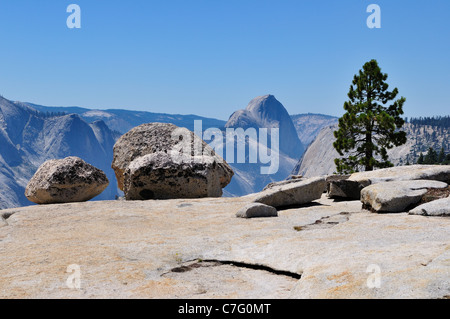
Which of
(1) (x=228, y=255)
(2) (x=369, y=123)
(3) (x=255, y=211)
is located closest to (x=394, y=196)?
(3) (x=255, y=211)

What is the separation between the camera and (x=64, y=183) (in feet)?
61.4

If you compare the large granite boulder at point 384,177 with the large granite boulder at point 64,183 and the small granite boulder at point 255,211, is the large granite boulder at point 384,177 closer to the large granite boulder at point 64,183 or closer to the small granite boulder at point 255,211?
the small granite boulder at point 255,211

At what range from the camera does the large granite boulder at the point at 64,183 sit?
18.6 m

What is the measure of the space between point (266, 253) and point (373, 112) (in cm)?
3548

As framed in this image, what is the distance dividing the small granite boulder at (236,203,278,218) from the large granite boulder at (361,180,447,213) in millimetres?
2834

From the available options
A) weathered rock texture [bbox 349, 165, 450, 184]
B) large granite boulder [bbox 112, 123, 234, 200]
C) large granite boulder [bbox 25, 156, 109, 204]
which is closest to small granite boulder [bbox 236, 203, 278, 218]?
weathered rock texture [bbox 349, 165, 450, 184]

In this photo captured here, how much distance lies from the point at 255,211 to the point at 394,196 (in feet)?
13.0

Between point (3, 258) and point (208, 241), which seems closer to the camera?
point (3, 258)

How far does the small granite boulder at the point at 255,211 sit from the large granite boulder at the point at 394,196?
2.83 meters

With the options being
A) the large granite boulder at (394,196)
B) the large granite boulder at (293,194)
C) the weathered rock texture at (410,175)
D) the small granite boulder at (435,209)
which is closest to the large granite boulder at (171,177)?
the large granite boulder at (293,194)

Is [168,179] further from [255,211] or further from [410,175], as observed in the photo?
[410,175]

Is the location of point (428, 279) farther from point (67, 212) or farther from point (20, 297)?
point (67, 212)
